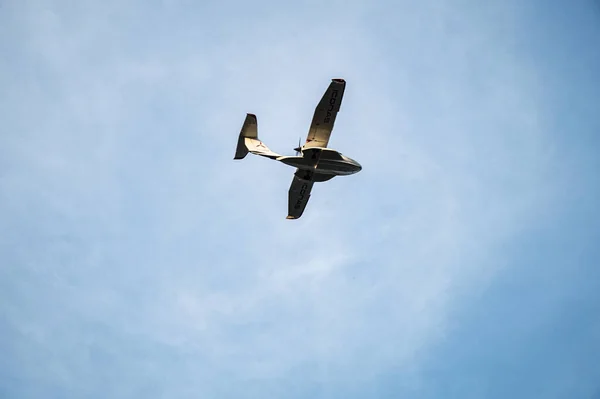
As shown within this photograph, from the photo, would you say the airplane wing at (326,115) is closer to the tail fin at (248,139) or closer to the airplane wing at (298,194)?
the airplane wing at (298,194)

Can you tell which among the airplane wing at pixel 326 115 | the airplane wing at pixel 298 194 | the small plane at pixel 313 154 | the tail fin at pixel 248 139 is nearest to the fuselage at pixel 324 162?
the small plane at pixel 313 154

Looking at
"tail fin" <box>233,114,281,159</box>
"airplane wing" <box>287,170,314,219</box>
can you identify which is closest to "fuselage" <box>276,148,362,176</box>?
"airplane wing" <box>287,170,314,219</box>

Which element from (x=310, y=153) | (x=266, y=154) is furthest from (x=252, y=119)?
(x=310, y=153)

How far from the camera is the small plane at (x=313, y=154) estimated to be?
57.4 meters

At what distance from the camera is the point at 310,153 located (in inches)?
2345

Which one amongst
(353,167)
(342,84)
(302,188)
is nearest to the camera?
(342,84)

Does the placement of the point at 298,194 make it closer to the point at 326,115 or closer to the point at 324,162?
the point at 324,162

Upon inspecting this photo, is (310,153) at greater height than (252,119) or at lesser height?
lesser

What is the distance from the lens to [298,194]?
6638cm

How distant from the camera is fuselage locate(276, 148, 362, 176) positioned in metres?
59.6

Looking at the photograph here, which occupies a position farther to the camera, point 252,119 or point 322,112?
point 252,119

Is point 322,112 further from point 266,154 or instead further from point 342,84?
point 266,154

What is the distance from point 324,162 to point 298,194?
24.7 feet

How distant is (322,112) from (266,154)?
8710 millimetres
